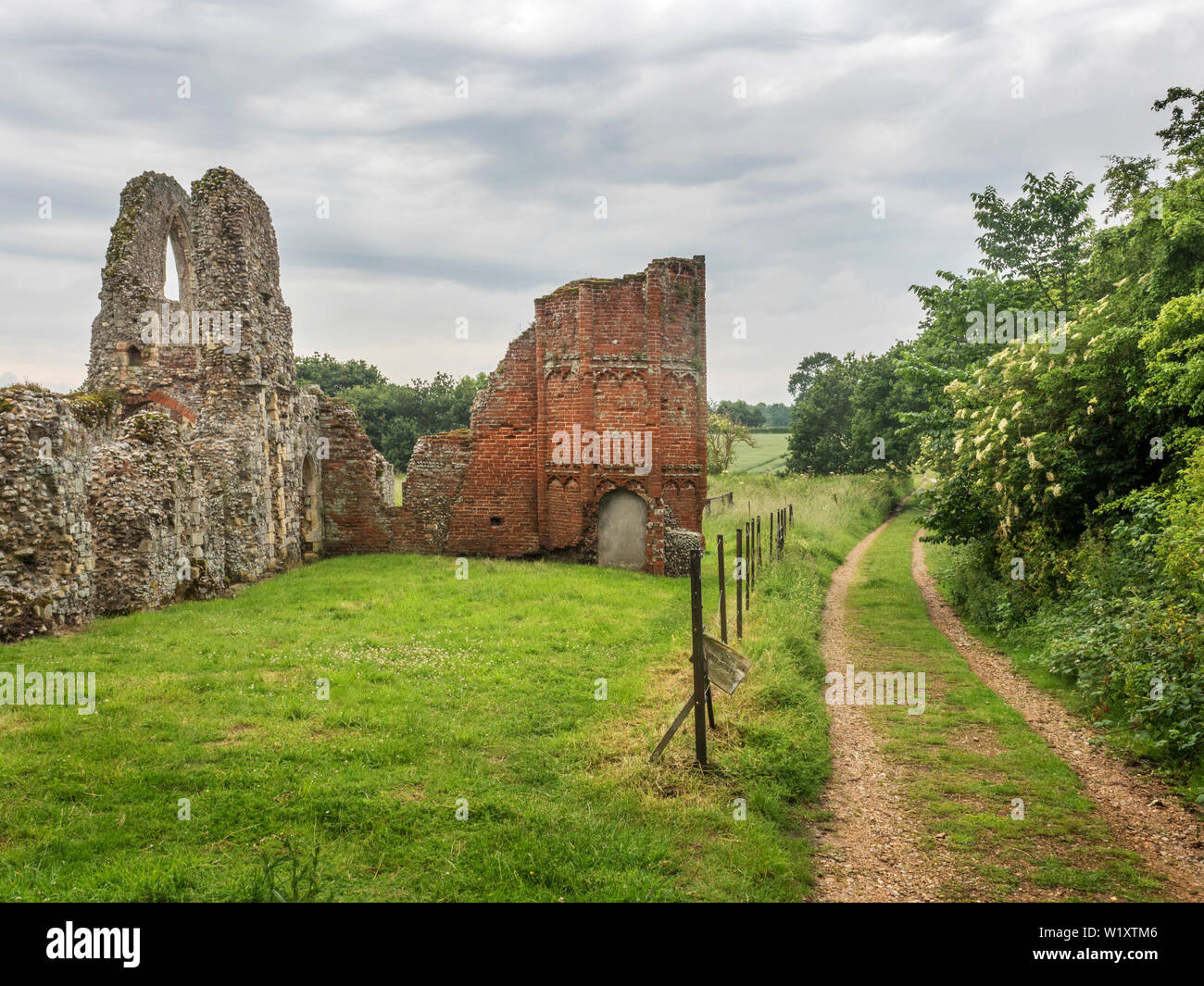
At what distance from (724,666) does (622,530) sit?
42.0 ft

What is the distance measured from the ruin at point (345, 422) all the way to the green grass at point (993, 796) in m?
9.07

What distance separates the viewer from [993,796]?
7.51m

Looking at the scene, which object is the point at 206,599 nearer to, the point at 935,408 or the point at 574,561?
the point at 574,561

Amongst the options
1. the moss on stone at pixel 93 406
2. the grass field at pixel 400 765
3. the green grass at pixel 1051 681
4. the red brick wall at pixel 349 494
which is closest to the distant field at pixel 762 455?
the red brick wall at pixel 349 494

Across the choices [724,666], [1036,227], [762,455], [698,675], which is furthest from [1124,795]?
[762,455]

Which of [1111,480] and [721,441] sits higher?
[721,441]

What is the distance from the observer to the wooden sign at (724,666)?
7.57 m

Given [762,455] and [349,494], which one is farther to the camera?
[762,455]

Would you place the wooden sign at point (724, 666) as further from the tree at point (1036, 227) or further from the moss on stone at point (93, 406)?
the tree at point (1036, 227)

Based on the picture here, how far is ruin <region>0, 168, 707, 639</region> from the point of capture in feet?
60.0

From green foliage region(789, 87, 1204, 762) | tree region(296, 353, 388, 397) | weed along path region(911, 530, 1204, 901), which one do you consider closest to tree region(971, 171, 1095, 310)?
green foliage region(789, 87, 1204, 762)

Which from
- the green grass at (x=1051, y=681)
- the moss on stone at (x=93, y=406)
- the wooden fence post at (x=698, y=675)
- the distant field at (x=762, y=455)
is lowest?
the green grass at (x=1051, y=681)

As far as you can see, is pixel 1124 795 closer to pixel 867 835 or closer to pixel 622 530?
pixel 867 835
